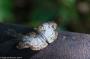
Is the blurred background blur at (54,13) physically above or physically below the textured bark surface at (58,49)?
above

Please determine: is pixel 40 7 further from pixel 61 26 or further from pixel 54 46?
pixel 54 46

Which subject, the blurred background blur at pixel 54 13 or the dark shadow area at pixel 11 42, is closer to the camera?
the dark shadow area at pixel 11 42

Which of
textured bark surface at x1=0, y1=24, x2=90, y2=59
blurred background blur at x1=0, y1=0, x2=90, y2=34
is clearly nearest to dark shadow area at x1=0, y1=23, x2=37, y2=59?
textured bark surface at x1=0, y1=24, x2=90, y2=59

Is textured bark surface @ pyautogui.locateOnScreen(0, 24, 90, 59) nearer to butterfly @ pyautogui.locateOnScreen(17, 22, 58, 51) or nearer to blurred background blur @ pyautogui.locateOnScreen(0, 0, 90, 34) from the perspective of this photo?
butterfly @ pyautogui.locateOnScreen(17, 22, 58, 51)

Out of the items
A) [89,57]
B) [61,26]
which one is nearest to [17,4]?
[61,26]

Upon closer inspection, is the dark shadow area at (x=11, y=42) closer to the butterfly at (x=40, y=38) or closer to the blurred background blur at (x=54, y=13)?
the butterfly at (x=40, y=38)

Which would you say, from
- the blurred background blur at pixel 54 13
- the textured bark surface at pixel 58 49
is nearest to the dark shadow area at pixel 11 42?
the textured bark surface at pixel 58 49

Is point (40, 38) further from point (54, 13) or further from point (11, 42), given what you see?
point (54, 13)
